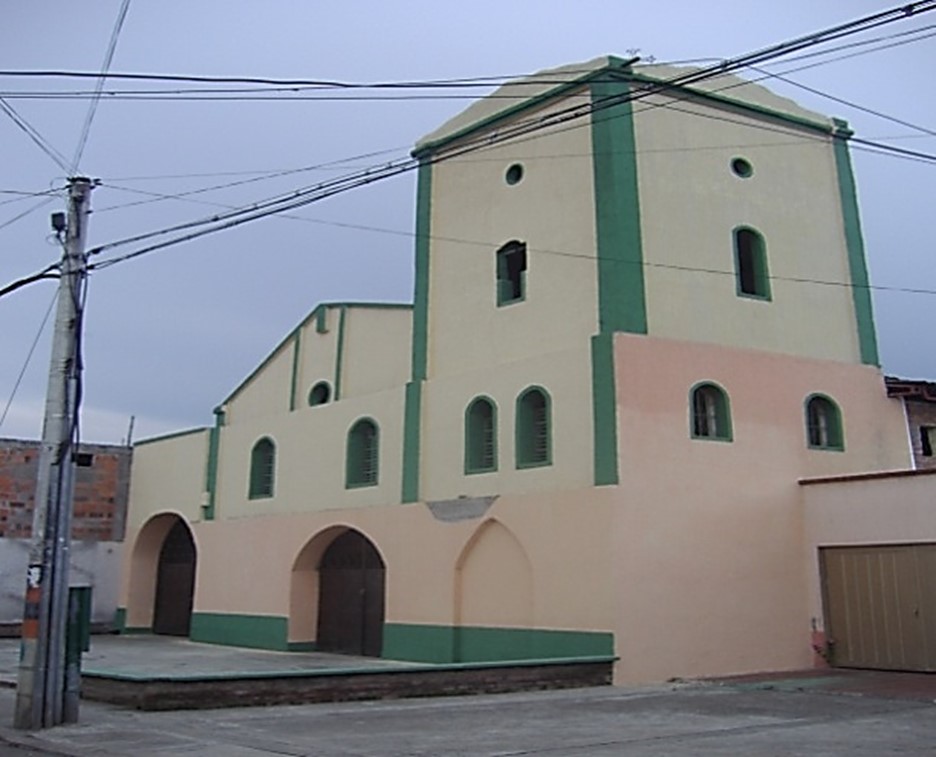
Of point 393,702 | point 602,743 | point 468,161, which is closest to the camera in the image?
point 602,743

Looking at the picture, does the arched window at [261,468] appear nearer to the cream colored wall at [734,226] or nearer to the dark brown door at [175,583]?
the dark brown door at [175,583]

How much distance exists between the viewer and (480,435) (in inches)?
784

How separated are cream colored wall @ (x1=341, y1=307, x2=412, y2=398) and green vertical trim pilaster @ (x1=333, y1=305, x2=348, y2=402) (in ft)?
0.27

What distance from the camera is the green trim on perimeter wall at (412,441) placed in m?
20.7

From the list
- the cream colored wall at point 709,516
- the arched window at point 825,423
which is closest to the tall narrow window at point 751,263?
the cream colored wall at point 709,516

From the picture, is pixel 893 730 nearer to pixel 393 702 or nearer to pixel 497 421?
pixel 393 702

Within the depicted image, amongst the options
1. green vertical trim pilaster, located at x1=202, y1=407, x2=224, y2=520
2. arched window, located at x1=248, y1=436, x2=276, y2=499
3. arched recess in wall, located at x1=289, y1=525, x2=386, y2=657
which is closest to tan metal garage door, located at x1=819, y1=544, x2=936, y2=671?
→ arched recess in wall, located at x1=289, y1=525, x2=386, y2=657

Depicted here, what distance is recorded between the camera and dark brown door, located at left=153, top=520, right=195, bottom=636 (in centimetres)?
2881

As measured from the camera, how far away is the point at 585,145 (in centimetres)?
1922

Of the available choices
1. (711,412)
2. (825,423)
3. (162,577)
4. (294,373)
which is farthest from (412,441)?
(162,577)

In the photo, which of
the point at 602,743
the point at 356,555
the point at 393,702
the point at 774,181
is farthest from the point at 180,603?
the point at 602,743

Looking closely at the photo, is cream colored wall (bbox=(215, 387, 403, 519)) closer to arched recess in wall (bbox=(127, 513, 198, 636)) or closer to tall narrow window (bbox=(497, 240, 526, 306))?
tall narrow window (bbox=(497, 240, 526, 306))

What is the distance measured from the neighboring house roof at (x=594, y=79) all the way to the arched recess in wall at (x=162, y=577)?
41.9 feet

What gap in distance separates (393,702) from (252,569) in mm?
10828
